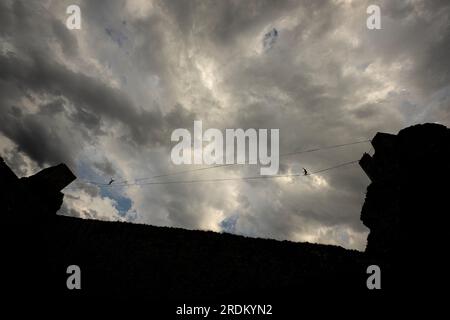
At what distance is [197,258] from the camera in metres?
11.6

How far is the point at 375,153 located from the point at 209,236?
32.1ft

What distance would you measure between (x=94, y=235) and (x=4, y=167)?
4.28 meters

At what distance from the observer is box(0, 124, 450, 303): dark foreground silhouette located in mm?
10836

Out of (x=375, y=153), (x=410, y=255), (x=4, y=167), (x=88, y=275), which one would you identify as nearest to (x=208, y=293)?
(x=88, y=275)

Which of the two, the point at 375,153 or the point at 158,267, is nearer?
the point at 158,267

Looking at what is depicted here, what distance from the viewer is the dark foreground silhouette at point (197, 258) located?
10.8 metres

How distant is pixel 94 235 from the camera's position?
461 inches
